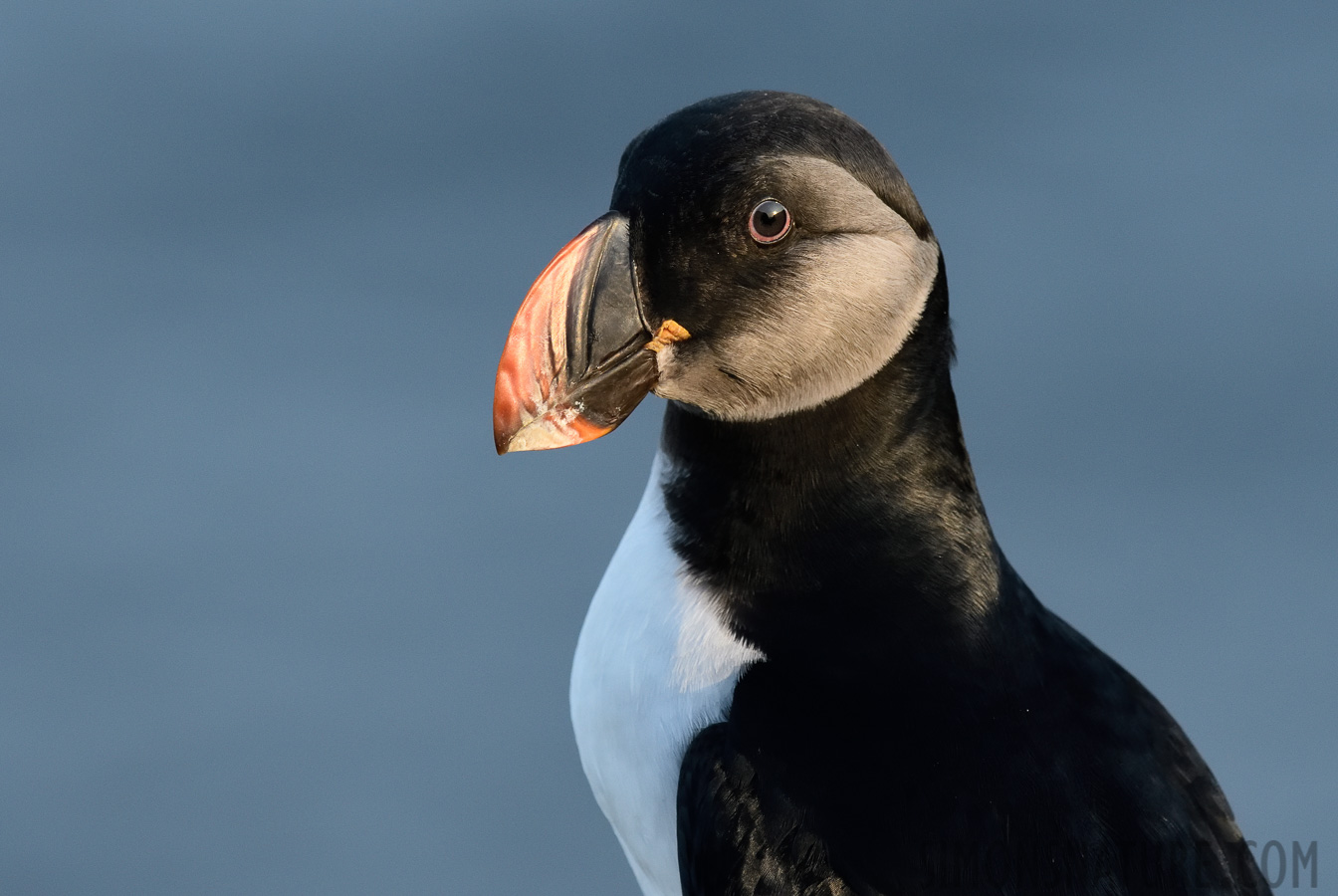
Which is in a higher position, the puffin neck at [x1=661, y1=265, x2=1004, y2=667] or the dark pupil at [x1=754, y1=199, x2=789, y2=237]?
the dark pupil at [x1=754, y1=199, x2=789, y2=237]

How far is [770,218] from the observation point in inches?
125

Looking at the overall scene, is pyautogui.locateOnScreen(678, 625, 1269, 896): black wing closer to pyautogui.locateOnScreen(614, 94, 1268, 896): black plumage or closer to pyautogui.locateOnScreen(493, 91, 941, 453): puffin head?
pyautogui.locateOnScreen(614, 94, 1268, 896): black plumage

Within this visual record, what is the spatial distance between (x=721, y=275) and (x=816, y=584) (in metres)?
0.57

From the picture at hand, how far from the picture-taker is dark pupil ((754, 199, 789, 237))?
3.15 m

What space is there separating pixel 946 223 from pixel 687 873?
5.06 metres

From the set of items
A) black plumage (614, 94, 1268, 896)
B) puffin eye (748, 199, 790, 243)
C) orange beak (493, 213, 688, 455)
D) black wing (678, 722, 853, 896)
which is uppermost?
puffin eye (748, 199, 790, 243)

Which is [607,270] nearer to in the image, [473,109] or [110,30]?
[473,109]

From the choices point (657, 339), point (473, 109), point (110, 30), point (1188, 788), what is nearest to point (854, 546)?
point (657, 339)

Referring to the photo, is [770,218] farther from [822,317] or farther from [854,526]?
[854,526]

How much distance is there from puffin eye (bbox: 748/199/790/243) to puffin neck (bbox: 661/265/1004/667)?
1.04 ft

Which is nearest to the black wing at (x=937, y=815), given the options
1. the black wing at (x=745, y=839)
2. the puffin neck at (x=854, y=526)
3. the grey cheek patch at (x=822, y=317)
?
the black wing at (x=745, y=839)

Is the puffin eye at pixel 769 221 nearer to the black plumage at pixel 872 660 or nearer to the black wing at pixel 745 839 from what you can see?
the black plumage at pixel 872 660

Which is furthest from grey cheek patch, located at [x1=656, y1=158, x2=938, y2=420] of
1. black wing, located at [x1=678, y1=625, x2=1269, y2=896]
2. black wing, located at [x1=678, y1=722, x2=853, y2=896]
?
black wing, located at [x1=678, y1=722, x2=853, y2=896]

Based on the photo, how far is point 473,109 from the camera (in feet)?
26.9
